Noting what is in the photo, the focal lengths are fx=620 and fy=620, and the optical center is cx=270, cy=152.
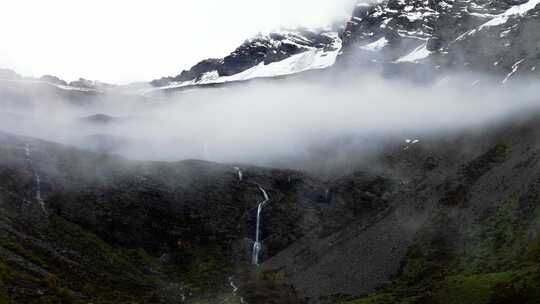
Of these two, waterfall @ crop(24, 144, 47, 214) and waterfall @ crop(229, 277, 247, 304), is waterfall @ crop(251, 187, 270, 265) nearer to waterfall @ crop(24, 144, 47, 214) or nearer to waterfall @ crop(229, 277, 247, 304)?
waterfall @ crop(229, 277, 247, 304)

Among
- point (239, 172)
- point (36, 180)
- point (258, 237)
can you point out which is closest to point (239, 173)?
point (239, 172)

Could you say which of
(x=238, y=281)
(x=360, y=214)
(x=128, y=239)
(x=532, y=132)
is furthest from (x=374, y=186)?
(x=128, y=239)

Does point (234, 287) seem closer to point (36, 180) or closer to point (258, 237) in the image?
point (258, 237)

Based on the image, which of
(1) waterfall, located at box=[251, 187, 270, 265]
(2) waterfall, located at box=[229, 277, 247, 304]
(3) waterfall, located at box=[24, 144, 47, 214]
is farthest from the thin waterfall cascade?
(3) waterfall, located at box=[24, 144, 47, 214]

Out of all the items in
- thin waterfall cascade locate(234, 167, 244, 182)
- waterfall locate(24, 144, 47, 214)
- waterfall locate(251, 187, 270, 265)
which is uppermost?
waterfall locate(24, 144, 47, 214)

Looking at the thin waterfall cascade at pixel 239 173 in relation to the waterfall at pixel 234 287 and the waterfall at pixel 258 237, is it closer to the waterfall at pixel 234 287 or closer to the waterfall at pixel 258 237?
the waterfall at pixel 258 237

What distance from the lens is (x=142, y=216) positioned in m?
157

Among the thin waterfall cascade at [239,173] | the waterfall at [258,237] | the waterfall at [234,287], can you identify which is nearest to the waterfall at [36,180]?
the waterfall at [234,287]

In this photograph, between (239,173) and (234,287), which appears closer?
(234,287)

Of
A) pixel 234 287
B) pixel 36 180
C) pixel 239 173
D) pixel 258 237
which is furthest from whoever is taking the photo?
pixel 239 173

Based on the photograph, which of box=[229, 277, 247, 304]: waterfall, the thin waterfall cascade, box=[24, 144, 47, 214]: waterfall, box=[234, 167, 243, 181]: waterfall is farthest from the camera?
box=[234, 167, 243, 181]: waterfall

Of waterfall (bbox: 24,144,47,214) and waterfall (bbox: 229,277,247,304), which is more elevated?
waterfall (bbox: 24,144,47,214)

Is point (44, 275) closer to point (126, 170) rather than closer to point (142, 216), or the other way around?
point (142, 216)

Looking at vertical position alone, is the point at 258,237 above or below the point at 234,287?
below
